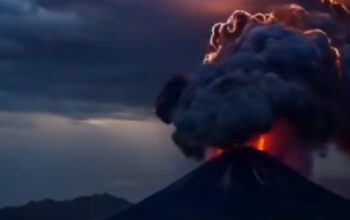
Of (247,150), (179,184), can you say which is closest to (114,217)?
(179,184)

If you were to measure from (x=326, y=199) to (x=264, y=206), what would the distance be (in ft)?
25.2

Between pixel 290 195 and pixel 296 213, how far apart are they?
194 centimetres

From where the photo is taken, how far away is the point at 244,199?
113 metres

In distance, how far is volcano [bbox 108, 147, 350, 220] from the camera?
110 meters

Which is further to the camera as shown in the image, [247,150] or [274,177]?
[274,177]

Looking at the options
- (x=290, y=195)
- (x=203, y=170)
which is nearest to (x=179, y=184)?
(x=203, y=170)

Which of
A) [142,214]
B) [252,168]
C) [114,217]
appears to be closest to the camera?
[252,168]

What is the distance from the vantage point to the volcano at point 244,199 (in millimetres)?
109688

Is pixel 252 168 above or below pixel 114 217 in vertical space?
above

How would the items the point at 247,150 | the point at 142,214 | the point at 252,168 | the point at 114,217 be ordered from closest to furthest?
the point at 247,150 → the point at 252,168 → the point at 142,214 → the point at 114,217

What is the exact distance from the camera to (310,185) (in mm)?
112688

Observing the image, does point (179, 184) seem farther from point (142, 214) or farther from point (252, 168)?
point (252, 168)

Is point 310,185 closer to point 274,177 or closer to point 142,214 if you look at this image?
point 274,177

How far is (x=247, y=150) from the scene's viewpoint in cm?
10100
